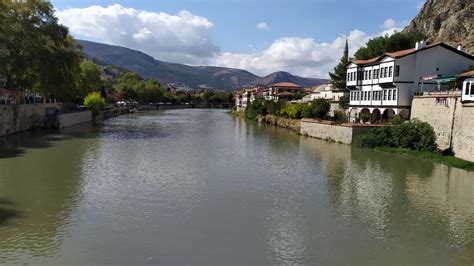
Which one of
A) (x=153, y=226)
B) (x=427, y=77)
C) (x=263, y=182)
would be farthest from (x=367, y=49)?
(x=153, y=226)

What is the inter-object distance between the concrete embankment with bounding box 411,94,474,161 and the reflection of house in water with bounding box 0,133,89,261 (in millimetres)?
26155

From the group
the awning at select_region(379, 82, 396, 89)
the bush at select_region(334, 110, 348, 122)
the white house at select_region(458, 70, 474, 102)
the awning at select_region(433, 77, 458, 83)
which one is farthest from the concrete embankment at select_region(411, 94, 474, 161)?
the bush at select_region(334, 110, 348, 122)

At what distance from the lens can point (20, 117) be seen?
155 ft

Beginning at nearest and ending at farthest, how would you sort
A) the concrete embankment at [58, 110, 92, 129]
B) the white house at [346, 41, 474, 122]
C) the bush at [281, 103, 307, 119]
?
the white house at [346, 41, 474, 122] → the concrete embankment at [58, 110, 92, 129] → the bush at [281, 103, 307, 119]

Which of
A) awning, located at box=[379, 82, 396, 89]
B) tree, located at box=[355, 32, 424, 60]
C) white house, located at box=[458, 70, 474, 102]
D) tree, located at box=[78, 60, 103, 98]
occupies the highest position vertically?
tree, located at box=[355, 32, 424, 60]

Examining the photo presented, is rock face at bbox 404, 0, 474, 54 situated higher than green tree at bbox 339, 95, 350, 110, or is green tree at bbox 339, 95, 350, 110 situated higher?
rock face at bbox 404, 0, 474, 54

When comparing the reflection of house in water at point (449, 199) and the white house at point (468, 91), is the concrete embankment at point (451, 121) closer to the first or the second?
the white house at point (468, 91)

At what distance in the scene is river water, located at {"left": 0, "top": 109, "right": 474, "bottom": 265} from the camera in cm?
1356

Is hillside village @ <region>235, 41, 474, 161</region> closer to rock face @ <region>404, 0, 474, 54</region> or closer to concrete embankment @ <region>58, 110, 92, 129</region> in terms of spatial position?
rock face @ <region>404, 0, 474, 54</region>

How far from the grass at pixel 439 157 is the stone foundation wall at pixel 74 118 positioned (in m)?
40.1

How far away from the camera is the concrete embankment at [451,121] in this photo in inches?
1183

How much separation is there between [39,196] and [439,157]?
89.6ft

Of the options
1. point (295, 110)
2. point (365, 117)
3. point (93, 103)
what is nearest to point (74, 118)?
point (93, 103)

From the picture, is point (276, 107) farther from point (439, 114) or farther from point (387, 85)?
point (439, 114)
